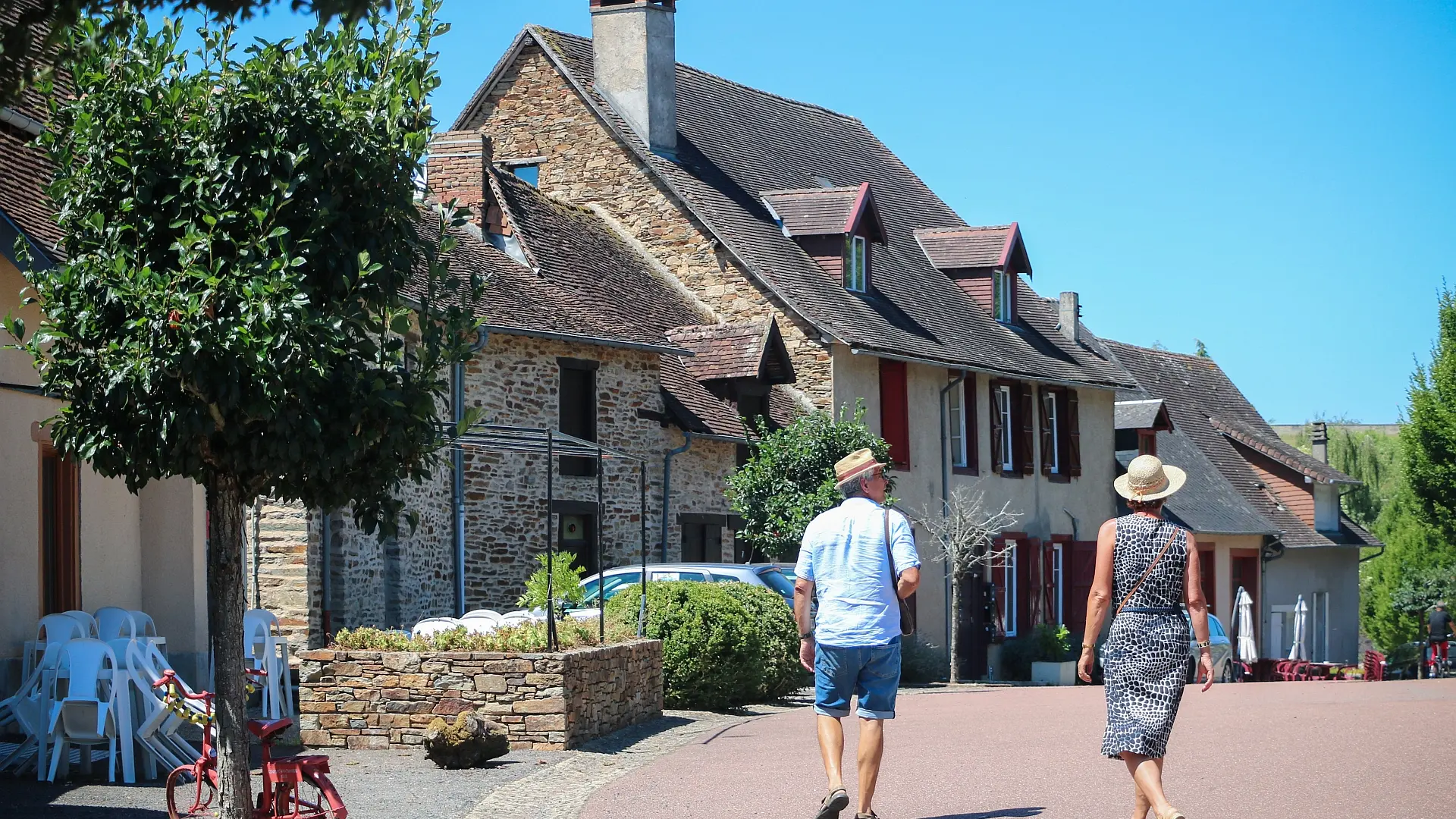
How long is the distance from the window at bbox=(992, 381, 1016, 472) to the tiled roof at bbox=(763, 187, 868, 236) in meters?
4.78

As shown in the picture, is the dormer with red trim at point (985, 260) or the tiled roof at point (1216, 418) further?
the tiled roof at point (1216, 418)

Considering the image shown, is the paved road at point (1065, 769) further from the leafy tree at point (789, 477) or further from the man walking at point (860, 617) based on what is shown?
the leafy tree at point (789, 477)

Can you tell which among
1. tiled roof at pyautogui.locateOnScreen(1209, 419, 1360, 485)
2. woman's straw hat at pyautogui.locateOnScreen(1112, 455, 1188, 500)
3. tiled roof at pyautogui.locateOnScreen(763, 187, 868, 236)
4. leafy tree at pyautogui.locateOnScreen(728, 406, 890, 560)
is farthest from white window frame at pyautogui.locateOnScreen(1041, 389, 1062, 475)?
woman's straw hat at pyautogui.locateOnScreen(1112, 455, 1188, 500)

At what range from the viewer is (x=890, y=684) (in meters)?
8.25

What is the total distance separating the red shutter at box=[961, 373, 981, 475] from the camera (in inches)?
1195

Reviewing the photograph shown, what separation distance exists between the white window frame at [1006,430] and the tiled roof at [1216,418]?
6.30 m

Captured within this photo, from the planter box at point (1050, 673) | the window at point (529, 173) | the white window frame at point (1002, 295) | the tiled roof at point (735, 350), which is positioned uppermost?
the window at point (529, 173)

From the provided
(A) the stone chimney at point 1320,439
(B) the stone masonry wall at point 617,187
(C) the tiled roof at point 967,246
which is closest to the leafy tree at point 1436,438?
(A) the stone chimney at point 1320,439

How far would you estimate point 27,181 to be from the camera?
11273 mm

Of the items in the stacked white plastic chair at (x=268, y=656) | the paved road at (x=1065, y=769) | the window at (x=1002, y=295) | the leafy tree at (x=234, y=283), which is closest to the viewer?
the leafy tree at (x=234, y=283)

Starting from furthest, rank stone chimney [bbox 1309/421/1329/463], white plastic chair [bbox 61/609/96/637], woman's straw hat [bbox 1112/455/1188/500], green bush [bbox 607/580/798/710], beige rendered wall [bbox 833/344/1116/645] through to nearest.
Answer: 1. stone chimney [bbox 1309/421/1329/463]
2. beige rendered wall [bbox 833/344/1116/645]
3. green bush [bbox 607/580/798/710]
4. white plastic chair [bbox 61/609/96/637]
5. woman's straw hat [bbox 1112/455/1188/500]

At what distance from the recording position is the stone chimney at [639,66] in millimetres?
28078

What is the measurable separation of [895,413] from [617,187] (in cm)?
580

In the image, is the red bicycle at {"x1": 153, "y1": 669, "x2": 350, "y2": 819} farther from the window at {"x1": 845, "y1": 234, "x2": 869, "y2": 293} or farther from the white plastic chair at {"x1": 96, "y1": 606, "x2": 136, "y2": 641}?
the window at {"x1": 845, "y1": 234, "x2": 869, "y2": 293}
